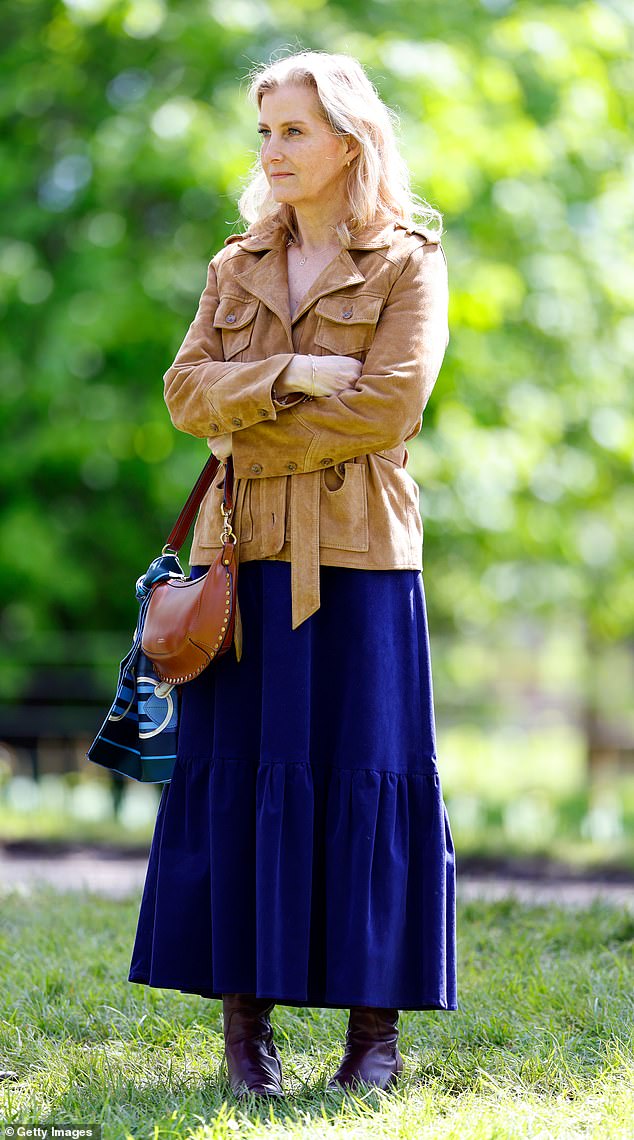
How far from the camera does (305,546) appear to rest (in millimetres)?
2949

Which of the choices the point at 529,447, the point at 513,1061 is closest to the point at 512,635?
the point at 529,447

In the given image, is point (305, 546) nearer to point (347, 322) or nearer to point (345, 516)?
point (345, 516)

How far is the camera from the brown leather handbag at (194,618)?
2900 millimetres

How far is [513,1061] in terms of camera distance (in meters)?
3.08

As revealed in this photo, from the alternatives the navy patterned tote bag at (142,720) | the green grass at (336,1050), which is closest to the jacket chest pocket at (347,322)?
the navy patterned tote bag at (142,720)

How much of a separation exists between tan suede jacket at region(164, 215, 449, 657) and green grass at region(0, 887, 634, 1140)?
3.08 feet

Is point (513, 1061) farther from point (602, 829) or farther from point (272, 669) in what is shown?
point (602, 829)

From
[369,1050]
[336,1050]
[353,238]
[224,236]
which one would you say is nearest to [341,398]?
[353,238]

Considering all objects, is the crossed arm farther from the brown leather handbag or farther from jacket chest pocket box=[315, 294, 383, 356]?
the brown leather handbag

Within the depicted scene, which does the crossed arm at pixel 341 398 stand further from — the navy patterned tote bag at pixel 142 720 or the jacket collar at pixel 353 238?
the navy patterned tote bag at pixel 142 720

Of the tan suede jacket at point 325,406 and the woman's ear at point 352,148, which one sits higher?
the woman's ear at point 352,148

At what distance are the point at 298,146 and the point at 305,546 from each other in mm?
860

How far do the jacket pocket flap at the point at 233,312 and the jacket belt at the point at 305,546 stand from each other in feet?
1.29

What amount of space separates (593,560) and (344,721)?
9.08 meters
